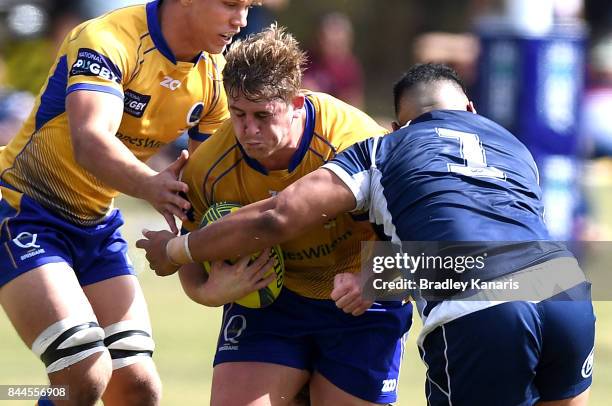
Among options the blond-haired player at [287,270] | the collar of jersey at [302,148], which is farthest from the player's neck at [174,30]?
the collar of jersey at [302,148]

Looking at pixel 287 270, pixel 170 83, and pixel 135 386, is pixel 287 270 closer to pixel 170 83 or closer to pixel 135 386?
pixel 135 386

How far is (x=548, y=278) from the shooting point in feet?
15.6

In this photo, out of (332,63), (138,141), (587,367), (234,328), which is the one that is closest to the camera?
(587,367)

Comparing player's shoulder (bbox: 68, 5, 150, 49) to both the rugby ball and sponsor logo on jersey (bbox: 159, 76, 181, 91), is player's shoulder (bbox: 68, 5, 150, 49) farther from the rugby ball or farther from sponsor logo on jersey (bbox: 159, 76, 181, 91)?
the rugby ball

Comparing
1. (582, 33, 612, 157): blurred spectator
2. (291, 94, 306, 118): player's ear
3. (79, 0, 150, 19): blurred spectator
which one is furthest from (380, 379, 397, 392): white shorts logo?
(582, 33, 612, 157): blurred spectator

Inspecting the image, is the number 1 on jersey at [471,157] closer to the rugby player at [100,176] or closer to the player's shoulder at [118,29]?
the rugby player at [100,176]

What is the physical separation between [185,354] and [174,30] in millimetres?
3527

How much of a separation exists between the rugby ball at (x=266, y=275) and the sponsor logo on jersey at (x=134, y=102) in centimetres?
72

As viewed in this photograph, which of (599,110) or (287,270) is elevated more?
(599,110)

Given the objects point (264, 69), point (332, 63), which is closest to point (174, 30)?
point (264, 69)

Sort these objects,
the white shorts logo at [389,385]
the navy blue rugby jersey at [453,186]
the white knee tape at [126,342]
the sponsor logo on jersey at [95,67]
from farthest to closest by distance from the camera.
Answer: the white knee tape at [126,342] → the white shorts logo at [389,385] → the sponsor logo on jersey at [95,67] → the navy blue rugby jersey at [453,186]

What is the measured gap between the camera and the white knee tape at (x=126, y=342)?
237 inches

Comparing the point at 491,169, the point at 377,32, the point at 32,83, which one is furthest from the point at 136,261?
the point at 377,32

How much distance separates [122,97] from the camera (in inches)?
224
